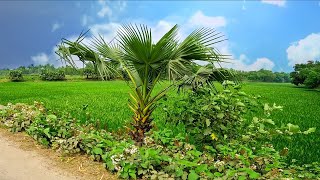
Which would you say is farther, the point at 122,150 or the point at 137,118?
the point at 137,118

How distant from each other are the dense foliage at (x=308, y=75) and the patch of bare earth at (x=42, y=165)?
4347 cm

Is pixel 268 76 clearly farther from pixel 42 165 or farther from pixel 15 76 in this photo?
pixel 42 165

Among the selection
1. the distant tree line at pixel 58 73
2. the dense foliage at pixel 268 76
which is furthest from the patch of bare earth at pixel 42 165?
the dense foliage at pixel 268 76

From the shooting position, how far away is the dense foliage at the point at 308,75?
45.5 m

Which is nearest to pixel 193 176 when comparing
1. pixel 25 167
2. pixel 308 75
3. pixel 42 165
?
pixel 42 165

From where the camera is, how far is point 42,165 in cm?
595

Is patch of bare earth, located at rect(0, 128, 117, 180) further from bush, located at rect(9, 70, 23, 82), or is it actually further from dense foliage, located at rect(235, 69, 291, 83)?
dense foliage, located at rect(235, 69, 291, 83)

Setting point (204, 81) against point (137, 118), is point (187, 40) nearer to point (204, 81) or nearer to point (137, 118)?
point (204, 81)

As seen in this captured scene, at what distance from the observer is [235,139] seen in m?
6.32

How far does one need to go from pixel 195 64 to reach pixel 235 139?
1500mm

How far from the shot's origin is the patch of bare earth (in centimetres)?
545

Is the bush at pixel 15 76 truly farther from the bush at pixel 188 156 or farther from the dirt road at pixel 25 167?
the dirt road at pixel 25 167

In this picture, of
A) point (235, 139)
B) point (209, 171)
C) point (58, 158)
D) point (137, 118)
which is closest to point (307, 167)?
point (235, 139)

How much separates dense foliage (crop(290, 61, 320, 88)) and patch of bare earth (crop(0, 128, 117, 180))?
143ft
